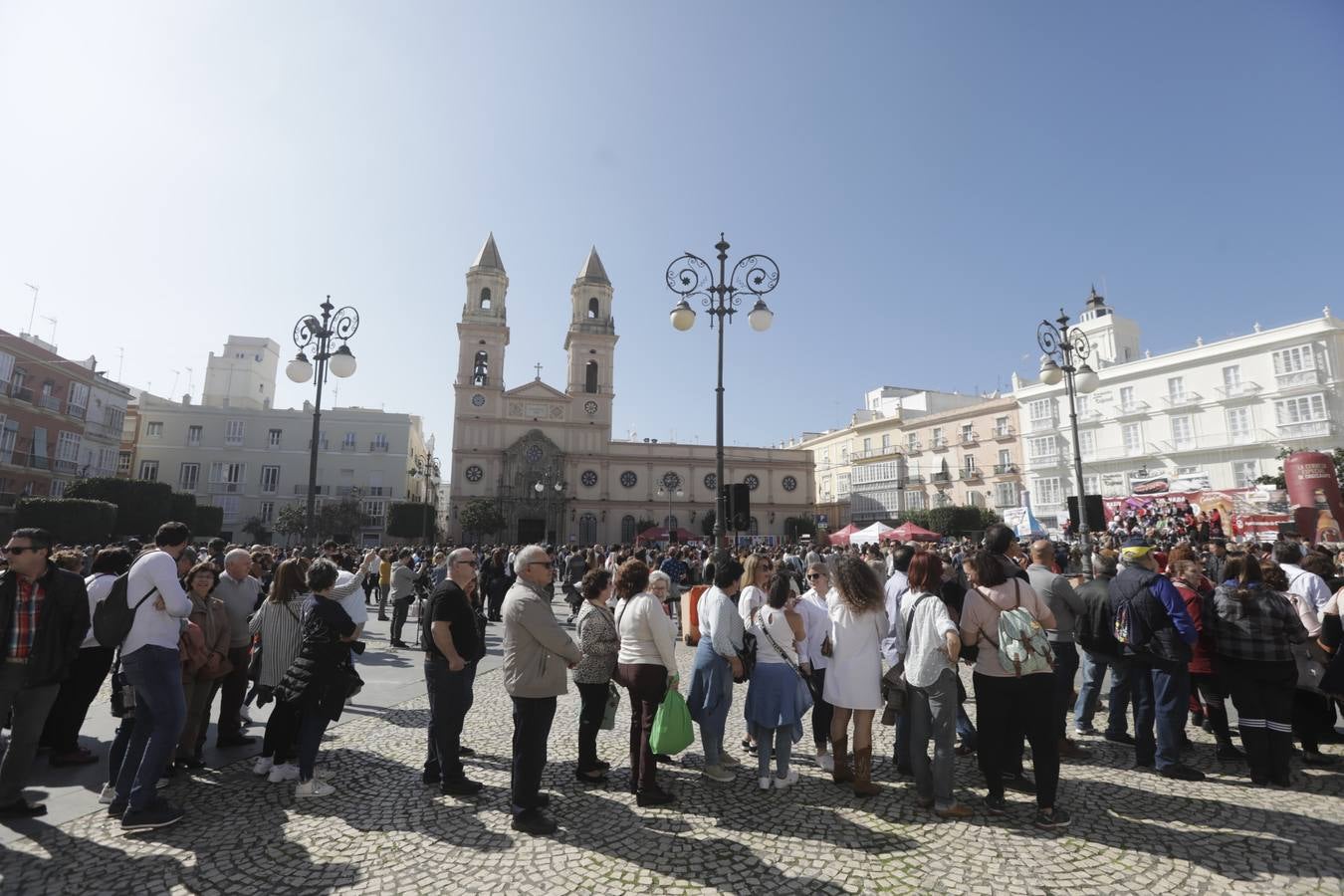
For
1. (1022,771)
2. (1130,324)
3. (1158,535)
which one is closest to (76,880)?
(1022,771)

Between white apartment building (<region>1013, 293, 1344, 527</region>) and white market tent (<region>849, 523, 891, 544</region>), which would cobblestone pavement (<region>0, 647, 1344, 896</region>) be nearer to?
white market tent (<region>849, 523, 891, 544</region>)

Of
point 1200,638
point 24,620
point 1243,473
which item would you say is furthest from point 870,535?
point 24,620

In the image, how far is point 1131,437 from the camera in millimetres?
34844

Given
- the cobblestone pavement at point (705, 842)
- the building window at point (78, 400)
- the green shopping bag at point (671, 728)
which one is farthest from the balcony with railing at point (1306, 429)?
the building window at point (78, 400)

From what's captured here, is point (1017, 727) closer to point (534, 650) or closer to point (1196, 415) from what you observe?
point (534, 650)

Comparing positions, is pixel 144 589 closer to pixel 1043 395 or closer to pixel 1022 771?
pixel 1022 771

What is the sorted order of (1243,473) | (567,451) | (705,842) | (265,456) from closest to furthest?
(705,842)
(1243,473)
(265,456)
(567,451)

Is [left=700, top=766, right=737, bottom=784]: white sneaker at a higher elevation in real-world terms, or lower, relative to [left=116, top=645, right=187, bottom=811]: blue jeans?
lower

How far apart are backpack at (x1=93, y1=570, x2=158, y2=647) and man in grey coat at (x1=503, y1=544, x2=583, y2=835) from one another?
94.2 inches

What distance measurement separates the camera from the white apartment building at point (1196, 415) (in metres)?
28.4

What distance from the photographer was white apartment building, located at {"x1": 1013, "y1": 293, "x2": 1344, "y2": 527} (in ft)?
93.2

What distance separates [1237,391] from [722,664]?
3888 cm

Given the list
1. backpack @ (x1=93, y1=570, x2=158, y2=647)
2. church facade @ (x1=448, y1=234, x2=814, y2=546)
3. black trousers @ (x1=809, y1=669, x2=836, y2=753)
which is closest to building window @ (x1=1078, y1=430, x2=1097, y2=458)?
church facade @ (x1=448, y1=234, x2=814, y2=546)

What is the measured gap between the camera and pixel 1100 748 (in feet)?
18.1
